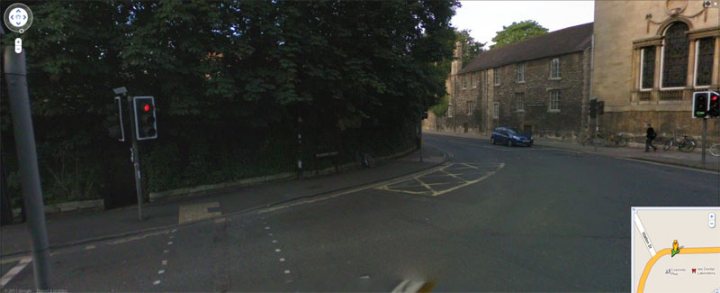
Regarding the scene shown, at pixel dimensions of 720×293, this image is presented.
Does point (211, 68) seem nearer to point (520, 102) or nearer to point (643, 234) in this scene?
point (643, 234)

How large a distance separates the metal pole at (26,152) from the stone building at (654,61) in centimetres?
2756

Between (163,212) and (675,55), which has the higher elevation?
(675,55)

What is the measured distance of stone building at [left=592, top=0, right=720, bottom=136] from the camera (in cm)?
2092

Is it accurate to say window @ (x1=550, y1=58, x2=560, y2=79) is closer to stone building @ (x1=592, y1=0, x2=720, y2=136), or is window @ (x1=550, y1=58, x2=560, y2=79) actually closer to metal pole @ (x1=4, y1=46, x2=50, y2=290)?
stone building @ (x1=592, y1=0, x2=720, y2=136)

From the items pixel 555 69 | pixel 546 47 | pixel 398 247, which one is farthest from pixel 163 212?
pixel 546 47

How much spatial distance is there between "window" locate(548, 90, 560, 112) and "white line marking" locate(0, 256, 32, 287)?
3381 centimetres

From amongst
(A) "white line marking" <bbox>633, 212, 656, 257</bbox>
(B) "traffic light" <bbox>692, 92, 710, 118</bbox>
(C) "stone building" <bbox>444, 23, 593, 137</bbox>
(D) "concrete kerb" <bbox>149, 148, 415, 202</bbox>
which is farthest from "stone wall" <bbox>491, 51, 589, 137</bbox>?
(A) "white line marking" <bbox>633, 212, 656, 257</bbox>

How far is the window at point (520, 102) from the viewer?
118ft

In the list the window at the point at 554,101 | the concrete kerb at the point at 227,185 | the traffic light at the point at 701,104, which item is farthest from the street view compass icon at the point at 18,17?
the window at the point at 554,101

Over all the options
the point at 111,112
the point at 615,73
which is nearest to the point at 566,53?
the point at 615,73

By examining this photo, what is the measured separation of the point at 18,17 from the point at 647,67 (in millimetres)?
29753

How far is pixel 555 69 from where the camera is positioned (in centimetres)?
3139

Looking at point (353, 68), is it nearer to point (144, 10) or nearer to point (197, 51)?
point (197, 51)

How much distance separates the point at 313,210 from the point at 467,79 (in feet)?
138
